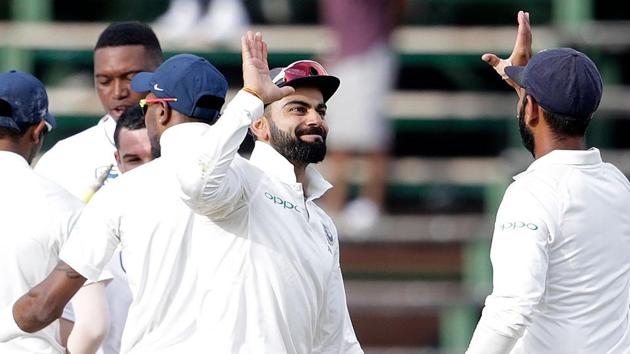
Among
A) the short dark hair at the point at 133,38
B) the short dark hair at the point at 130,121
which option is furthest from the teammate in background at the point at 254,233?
the short dark hair at the point at 133,38

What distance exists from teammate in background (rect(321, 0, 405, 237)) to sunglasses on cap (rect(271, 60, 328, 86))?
4.96m

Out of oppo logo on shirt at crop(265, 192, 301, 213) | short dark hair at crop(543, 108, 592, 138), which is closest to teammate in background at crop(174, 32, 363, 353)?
oppo logo on shirt at crop(265, 192, 301, 213)

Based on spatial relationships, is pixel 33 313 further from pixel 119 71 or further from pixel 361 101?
pixel 361 101

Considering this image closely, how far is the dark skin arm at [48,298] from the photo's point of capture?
5062 mm

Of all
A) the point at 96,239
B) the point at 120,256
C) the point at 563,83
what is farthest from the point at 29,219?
the point at 563,83

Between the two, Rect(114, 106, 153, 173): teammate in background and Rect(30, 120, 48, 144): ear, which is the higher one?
Rect(30, 120, 48, 144): ear

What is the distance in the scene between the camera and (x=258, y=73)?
497cm

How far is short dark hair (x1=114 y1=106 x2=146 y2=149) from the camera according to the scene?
6.21 metres

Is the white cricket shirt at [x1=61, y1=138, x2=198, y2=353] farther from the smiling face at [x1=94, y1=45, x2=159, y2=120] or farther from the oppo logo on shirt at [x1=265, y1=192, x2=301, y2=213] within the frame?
the smiling face at [x1=94, y1=45, x2=159, y2=120]

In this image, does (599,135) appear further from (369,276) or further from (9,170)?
(9,170)

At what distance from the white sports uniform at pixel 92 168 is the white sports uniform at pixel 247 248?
3.82 feet

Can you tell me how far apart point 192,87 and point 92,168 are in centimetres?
150

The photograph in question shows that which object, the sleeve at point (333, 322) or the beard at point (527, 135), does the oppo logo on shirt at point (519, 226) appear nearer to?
the beard at point (527, 135)

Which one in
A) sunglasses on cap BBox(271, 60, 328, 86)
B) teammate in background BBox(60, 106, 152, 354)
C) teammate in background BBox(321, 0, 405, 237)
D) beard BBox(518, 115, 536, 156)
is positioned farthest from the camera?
teammate in background BBox(321, 0, 405, 237)
